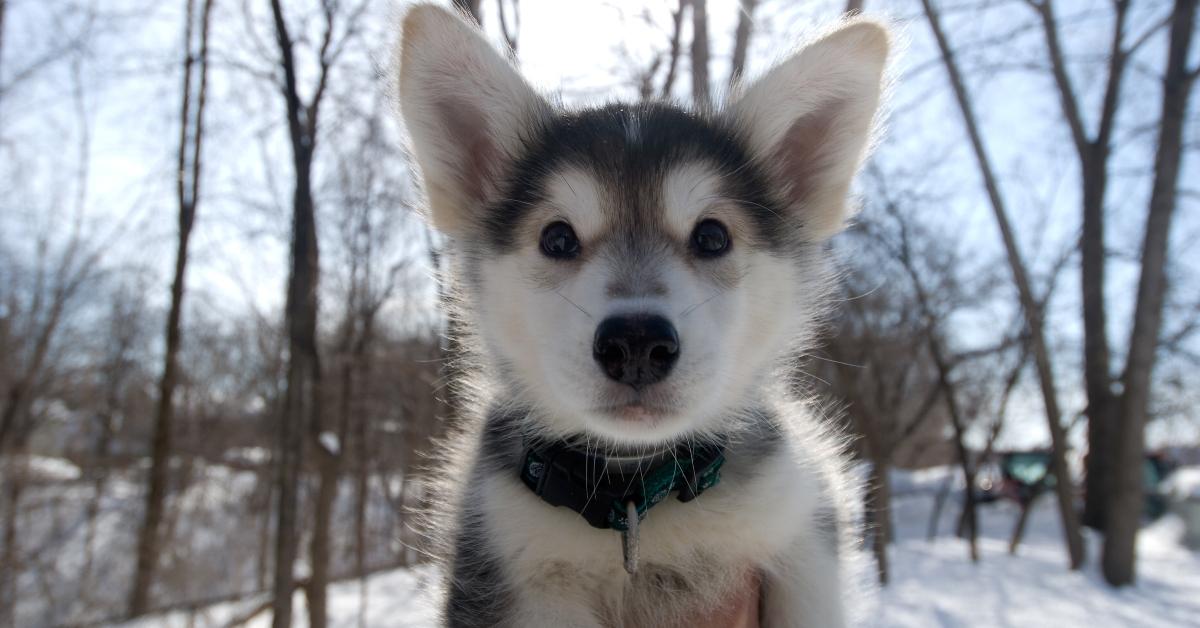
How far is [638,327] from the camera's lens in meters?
1.78

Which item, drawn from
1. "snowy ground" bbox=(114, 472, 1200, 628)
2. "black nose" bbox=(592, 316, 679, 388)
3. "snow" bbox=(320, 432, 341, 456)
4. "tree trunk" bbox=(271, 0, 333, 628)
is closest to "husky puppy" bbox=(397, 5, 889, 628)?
"black nose" bbox=(592, 316, 679, 388)

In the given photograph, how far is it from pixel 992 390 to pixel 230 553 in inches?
694

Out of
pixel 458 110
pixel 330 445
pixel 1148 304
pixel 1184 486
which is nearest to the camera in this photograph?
pixel 458 110

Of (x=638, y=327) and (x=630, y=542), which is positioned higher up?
(x=638, y=327)

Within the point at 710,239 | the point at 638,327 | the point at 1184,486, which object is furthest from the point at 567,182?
the point at 1184,486

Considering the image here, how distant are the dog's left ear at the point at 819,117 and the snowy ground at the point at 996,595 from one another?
161 inches

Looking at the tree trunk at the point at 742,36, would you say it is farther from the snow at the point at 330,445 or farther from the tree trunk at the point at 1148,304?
the tree trunk at the point at 1148,304

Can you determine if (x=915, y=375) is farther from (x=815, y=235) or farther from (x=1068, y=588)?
(x=815, y=235)

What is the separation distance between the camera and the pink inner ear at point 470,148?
2.56 meters

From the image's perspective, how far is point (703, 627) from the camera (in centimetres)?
228

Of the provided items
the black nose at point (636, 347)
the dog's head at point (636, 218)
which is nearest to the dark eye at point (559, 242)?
the dog's head at point (636, 218)

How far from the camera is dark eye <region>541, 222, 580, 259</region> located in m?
2.24

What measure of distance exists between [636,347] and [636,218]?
562 mm

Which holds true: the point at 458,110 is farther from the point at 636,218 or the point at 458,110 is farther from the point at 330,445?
the point at 330,445
